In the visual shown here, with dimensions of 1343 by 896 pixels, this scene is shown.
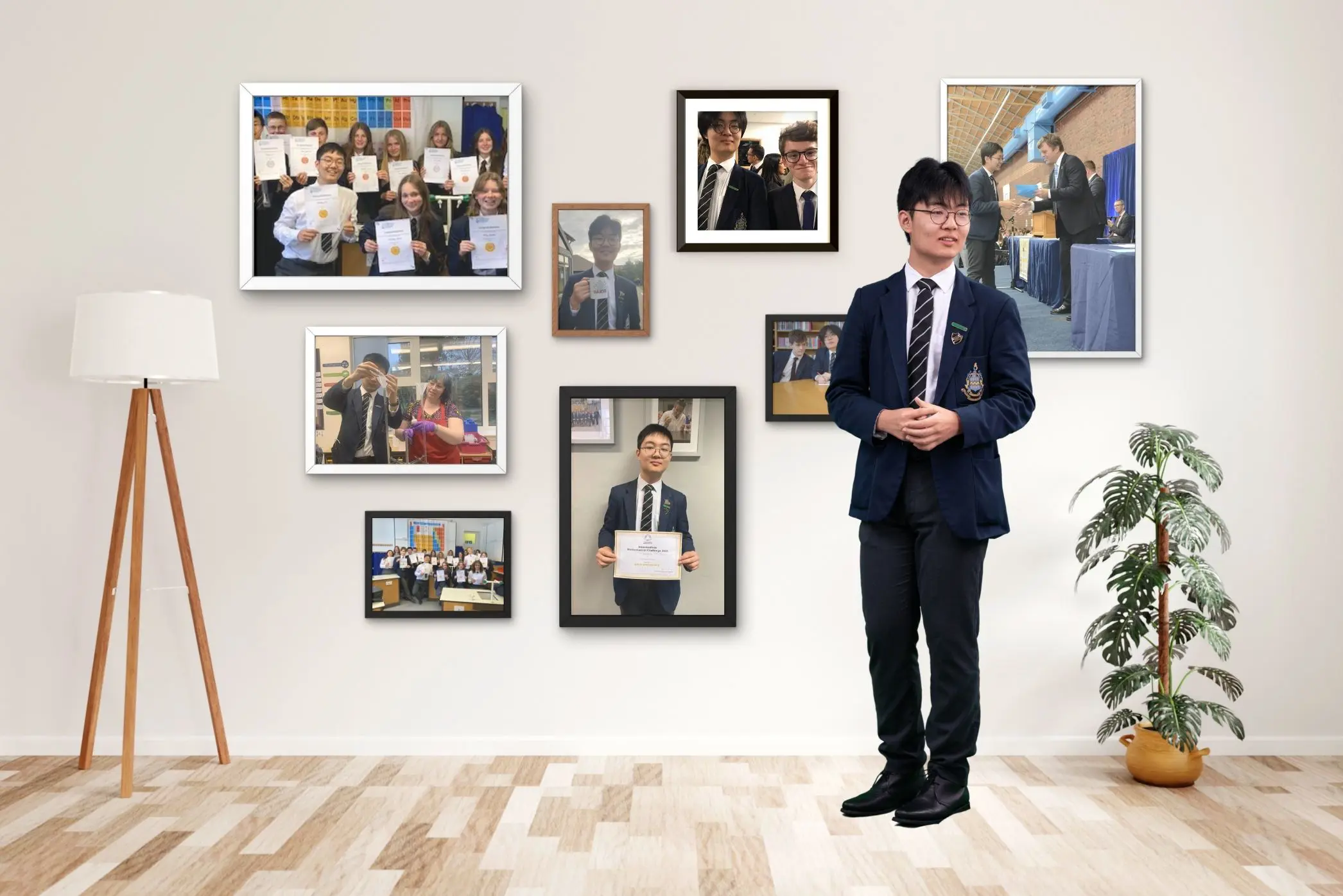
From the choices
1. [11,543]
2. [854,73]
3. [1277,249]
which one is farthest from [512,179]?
[1277,249]

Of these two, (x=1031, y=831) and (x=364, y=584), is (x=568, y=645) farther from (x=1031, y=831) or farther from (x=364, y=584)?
(x=1031, y=831)

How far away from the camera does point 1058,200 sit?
12.0ft

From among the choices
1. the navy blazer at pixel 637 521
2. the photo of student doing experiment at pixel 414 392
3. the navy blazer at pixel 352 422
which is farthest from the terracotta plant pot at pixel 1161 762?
the navy blazer at pixel 352 422

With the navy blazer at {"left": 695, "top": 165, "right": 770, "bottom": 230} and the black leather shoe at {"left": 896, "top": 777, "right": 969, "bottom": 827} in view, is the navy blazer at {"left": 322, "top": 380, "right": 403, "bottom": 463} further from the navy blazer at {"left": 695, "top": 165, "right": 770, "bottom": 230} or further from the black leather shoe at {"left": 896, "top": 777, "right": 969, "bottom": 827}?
the black leather shoe at {"left": 896, "top": 777, "right": 969, "bottom": 827}

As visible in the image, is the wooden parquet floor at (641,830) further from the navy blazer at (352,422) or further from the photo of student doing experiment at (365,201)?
the photo of student doing experiment at (365,201)

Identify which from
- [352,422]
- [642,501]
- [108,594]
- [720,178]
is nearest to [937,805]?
[642,501]

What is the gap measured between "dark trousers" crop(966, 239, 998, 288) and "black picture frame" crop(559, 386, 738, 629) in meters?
0.97

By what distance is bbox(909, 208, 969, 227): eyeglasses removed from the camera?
2.21 metres

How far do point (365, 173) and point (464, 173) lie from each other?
1.18 ft

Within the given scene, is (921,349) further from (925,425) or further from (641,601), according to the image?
(641,601)

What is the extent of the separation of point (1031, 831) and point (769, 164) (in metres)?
2.33

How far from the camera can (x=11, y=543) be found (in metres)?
3.69

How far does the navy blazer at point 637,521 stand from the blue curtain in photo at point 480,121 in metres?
1.33

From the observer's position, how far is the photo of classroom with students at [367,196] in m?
3.64
